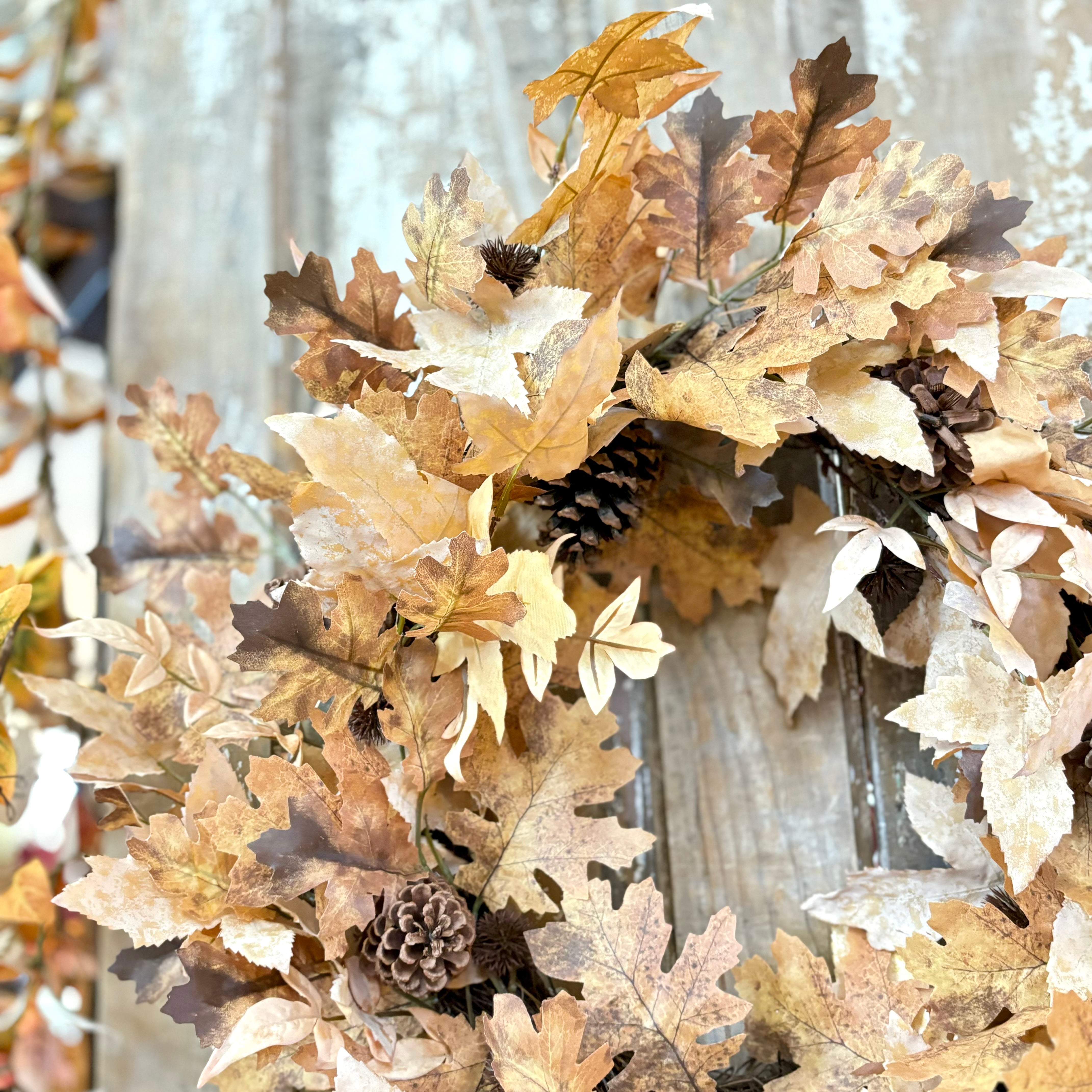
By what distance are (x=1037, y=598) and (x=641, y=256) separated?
316 millimetres

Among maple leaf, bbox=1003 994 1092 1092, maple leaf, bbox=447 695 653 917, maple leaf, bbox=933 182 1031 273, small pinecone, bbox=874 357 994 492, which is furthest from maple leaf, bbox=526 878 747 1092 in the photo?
maple leaf, bbox=933 182 1031 273

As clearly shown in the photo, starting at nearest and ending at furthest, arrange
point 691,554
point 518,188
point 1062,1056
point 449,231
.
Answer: point 1062,1056 → point 449,231 → point 691,554 → point 518,188

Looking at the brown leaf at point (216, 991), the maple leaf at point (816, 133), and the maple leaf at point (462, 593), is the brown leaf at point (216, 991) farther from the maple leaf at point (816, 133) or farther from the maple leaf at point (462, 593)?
the maple leaf at point (816, 133)

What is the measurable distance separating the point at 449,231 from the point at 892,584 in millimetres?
335

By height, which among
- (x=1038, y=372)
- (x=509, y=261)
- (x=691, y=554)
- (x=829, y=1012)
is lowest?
(x=829, y=1012)

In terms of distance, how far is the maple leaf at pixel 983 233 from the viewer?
0.51 metres

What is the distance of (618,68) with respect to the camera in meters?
0.49

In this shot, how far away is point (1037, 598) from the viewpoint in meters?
0.51

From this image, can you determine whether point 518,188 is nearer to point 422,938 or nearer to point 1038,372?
point 1038,372

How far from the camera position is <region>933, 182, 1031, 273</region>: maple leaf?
1.67 feet

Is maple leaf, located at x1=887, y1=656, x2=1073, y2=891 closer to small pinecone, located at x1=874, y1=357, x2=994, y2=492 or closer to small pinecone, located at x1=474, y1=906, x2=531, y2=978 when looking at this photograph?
small pinecone, located at x1=874, y1=357, x2=994, y2=492

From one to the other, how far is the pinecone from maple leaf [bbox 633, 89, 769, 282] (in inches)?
15.8

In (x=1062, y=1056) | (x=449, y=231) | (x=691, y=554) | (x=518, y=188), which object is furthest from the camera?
(x=518, y=188)

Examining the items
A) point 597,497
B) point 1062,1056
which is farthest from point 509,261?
point 1062,1056
